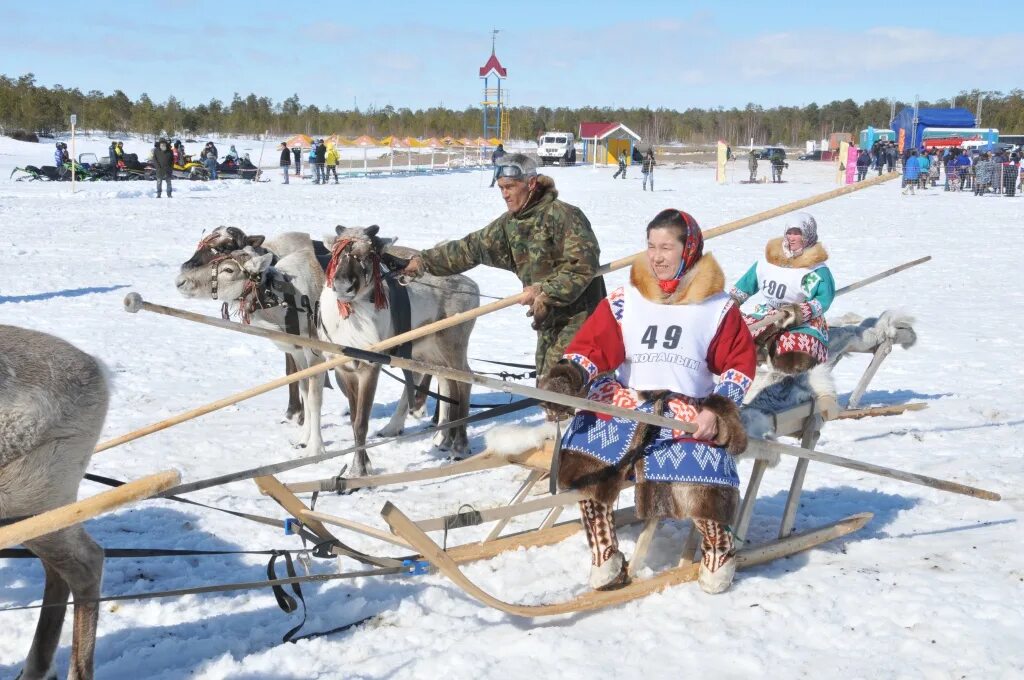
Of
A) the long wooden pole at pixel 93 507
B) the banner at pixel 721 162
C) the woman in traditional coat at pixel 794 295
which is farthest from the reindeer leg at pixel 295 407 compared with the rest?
the banner at pixel 721 162

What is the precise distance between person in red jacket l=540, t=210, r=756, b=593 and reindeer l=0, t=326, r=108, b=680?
1687mm

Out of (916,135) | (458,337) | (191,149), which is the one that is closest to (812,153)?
(916,135)

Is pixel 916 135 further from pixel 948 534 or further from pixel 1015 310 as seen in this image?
pixel 948 534

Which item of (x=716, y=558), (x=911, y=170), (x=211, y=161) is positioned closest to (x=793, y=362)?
(x=716, y=558)

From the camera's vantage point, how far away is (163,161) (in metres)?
24.4

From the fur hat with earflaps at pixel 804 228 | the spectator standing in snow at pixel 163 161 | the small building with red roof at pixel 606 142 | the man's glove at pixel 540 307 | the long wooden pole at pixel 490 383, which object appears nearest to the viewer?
the long wooden pole at pixel 490 383

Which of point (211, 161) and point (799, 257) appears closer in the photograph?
point (799, 257)

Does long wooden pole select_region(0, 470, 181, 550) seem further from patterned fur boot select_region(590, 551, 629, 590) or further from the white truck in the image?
the white truck

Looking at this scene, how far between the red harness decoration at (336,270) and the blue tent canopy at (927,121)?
4923 cm

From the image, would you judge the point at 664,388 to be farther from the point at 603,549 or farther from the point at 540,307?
the point at 540,307

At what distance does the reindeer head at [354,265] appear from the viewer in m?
5.67

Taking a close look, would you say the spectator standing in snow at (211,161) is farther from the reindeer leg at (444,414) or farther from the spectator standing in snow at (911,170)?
the reindeer leg at (444,414)

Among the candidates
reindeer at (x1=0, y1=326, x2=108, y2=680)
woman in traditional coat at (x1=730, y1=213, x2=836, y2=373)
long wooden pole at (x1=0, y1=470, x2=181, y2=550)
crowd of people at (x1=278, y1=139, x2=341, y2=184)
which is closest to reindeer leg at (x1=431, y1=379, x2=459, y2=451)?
woman in traditional coat at (x1=730, y1=213, x2=836, y2=373)

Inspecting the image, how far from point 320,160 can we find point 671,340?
30.0 meters
